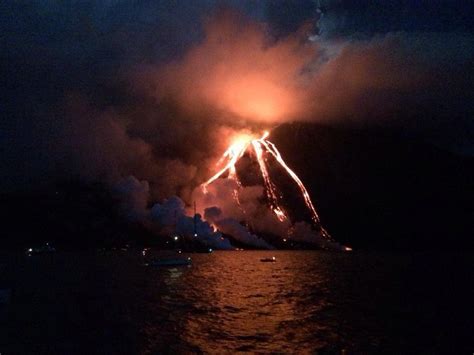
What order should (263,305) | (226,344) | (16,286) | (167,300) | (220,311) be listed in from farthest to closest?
(16,286)
(167,300)
(263,305)
(220,311)
(226,344)

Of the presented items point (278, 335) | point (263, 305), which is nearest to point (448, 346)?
point (278, 335)

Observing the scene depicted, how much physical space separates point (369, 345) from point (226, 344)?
36.5 ft

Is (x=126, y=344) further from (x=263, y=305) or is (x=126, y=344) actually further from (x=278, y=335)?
(x=263, y=305)

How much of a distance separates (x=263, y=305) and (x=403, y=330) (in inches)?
743

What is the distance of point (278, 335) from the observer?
125ft

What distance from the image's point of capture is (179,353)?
32844mm

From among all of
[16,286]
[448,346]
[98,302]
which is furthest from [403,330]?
[16,286]

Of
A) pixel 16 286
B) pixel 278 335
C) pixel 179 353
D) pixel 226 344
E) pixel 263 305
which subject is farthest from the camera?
pixel 16 286

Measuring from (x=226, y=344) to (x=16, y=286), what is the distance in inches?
2175

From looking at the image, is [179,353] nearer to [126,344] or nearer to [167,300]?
[126,344]

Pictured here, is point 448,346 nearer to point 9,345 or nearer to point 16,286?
point 9,345

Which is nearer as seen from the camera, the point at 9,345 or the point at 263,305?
the point at 9,345

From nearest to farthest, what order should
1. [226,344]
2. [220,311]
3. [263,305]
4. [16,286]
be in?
[226,344]
[220,311]
[263,305]
[16,286]

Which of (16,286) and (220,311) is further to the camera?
(16,286)
